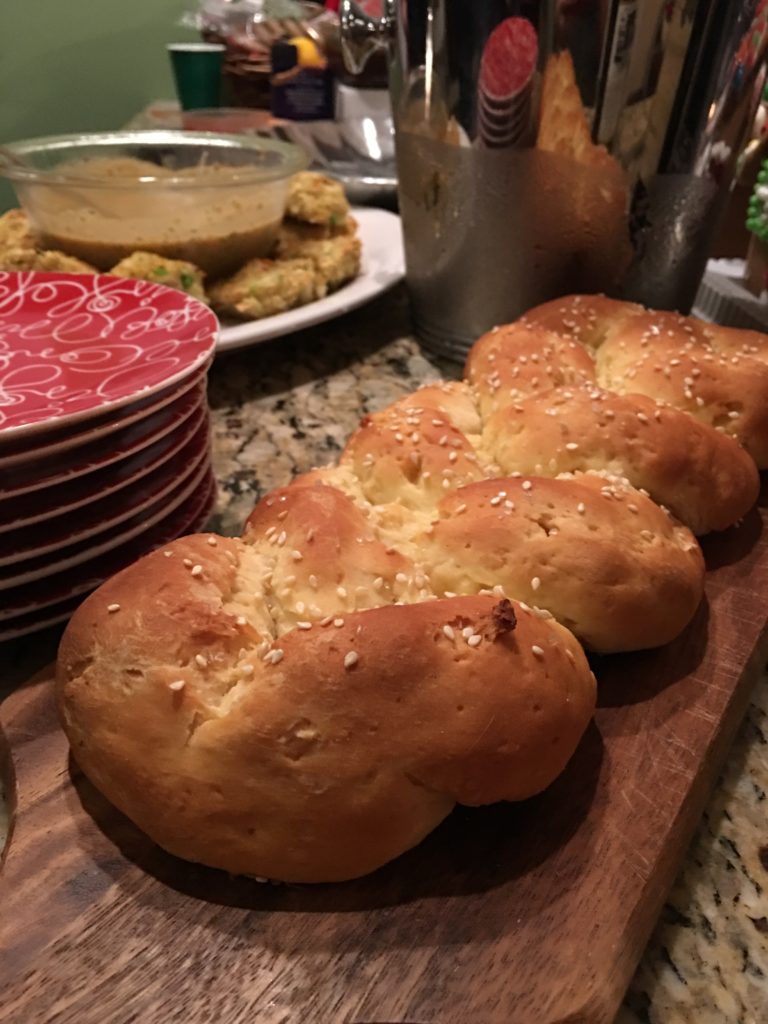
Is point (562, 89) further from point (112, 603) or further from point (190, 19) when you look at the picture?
point (190, 19)

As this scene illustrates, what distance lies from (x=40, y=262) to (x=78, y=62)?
3.67 ft

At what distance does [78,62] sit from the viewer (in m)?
2.21

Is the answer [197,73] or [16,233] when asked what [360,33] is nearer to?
[16,233]

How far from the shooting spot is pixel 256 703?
A: 0.62m

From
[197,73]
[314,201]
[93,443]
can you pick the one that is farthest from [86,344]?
[197,73]

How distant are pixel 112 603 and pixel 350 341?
103 centimetres

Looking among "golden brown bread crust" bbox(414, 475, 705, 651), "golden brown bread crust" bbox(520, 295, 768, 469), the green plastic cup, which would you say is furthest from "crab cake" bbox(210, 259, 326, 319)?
the green plastic cup

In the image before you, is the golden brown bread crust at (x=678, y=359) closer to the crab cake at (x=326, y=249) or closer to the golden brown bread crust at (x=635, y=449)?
the golden brown bread crust at (x=635, y=449)

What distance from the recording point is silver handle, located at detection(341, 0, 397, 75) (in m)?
1.31

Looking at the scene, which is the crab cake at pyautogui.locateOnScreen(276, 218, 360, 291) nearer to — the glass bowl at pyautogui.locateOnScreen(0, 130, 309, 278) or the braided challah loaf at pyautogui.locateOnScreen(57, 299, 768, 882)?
the glass bowl at pyautogui.locateOnScreen(0, 130, 309, 278)

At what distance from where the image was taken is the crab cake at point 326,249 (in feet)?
5.09

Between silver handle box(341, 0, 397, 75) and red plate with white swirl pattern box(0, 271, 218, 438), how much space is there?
60cm

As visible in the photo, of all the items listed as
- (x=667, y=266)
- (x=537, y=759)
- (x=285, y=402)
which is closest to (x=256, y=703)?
(x=537, y=759)

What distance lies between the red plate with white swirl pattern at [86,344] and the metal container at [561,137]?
1.71ft
